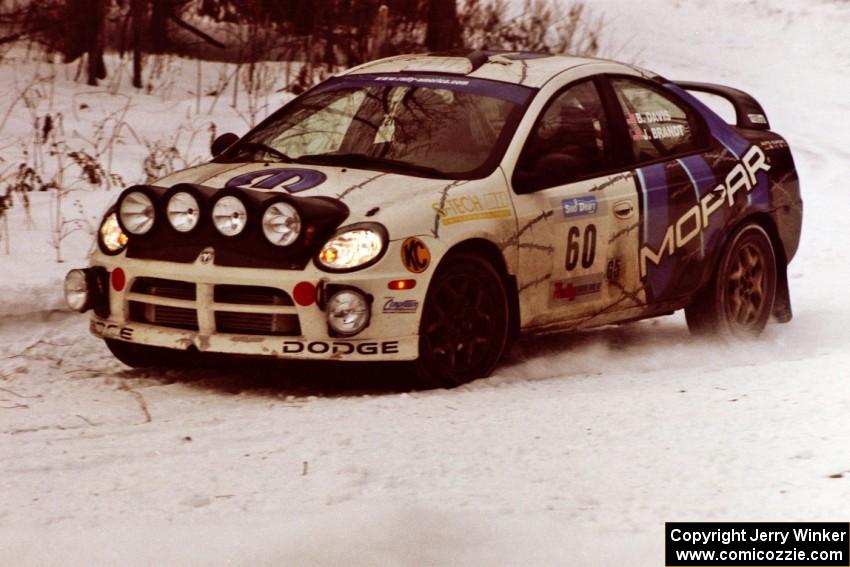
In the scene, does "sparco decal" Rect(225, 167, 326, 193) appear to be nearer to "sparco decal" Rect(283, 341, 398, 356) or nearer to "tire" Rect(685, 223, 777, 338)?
"sparco decal" Rect(283, 341, 398, 356)

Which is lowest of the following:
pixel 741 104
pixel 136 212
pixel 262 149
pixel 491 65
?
pixel 136 212

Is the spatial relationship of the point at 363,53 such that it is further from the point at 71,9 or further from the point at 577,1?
the point at 577,1

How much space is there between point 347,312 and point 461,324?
646 millimetres

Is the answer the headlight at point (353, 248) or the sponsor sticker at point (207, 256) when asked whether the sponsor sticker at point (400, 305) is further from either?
the sponsor sticker at point (207, 256)

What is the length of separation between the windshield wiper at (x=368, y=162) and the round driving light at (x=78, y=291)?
3.82ft

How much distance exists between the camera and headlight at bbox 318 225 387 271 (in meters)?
6.93

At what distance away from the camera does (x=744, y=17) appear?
23859mm

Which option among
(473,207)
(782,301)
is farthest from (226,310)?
(782,301)

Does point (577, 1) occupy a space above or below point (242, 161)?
above

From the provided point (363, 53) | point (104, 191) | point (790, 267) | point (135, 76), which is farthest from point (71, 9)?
point (790, 267)

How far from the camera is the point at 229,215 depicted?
7066 millimetres

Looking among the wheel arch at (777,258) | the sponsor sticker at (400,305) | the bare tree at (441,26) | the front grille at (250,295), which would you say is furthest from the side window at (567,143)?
the bare tree at (441,26)

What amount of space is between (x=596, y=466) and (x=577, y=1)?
18.9 metres

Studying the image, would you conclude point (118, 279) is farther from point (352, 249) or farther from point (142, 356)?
point (352, 249)
